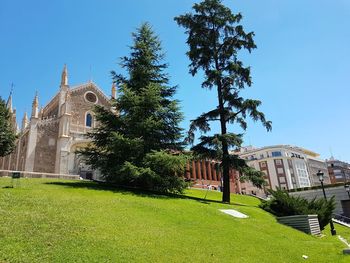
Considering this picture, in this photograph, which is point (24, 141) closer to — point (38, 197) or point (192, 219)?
point (38, 197)

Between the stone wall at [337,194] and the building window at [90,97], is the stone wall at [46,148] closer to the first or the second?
the building window at [90,97]

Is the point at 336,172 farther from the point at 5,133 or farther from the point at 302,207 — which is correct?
the point at 5,133

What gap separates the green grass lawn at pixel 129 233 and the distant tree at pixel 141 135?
3.68m

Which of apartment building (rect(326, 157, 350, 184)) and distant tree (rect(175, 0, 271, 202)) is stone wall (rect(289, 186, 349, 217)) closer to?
distant tree (rect(175, 0, 271, 202))

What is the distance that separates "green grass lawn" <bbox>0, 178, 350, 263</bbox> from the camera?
838 centimetres

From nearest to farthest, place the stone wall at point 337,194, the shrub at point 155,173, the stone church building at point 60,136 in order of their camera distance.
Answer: the shrub at point 155,173
the stone church building at point 60,136
the stone wall at point 337,194

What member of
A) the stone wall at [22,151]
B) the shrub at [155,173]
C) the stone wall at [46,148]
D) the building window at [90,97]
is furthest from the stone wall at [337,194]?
the stone wall at [22,151]

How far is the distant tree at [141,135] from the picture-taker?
19.5 m

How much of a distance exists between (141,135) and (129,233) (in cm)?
1134

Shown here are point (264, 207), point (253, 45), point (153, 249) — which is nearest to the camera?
point (153, 249)

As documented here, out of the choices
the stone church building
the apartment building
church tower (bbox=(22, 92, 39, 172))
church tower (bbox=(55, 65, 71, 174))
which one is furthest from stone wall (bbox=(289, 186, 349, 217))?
the apartment building

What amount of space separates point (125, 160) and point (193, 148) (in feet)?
17.2

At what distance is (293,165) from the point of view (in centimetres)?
9369

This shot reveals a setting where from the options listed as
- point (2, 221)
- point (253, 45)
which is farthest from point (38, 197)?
point (253, 45)
